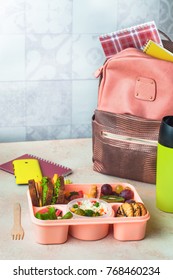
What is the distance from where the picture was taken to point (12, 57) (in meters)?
1.61

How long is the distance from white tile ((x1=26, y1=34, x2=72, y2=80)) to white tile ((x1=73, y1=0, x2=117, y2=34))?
5 centimetres

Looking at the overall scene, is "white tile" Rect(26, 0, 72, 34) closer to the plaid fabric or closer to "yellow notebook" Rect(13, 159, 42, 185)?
the plaid fabric

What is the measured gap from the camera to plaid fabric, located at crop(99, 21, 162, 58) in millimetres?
1428

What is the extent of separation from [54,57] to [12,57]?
12 cm

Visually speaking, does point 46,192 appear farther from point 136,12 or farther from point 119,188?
point 136,12

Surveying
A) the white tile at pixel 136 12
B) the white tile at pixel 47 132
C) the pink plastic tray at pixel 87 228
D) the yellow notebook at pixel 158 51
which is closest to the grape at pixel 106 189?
the pink plastic tray at pixel 87 228

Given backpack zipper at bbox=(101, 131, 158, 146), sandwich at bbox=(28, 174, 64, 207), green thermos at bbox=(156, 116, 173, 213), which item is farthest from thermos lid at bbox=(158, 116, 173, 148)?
sandwich at bbox=(28, 174, 64, 207)

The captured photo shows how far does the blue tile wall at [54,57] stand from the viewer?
5.25 ft

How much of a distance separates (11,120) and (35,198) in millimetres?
518

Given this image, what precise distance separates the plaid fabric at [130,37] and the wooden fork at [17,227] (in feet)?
1.53

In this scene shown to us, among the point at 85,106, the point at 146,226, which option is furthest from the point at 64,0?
the point at 146,226

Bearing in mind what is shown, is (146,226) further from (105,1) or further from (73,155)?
(105,1)

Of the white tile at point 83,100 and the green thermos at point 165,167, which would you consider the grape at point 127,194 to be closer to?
the green thermos at point 165,167

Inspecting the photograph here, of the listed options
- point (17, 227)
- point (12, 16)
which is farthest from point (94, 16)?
point (17, 227)
